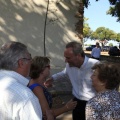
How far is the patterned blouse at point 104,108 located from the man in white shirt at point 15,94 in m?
0.72

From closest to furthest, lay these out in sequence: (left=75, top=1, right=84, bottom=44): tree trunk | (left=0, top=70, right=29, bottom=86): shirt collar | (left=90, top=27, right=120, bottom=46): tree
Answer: (left=0, top=70, right=29, bottom=86): shirt collar
(left=75, top=1, right=84, bottom=44): tree trunk
(left=90, top=27, right=120, bottom=46): tree

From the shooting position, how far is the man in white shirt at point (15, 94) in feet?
6.66

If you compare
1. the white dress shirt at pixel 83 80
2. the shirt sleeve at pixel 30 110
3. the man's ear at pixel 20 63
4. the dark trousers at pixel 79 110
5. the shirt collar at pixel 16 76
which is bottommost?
the dark trousers at pixel 79 110

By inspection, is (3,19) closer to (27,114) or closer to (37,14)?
(37,14)

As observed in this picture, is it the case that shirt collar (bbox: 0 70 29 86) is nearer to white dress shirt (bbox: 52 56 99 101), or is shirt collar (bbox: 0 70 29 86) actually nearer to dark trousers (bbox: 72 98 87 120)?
white dress shirt (bbox: 52 56 99 101)

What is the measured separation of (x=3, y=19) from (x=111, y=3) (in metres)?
9.27

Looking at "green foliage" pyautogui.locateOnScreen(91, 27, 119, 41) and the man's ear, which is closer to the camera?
the man's ear

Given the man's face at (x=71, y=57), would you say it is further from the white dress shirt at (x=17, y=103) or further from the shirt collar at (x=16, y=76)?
the white dress shirt at (x=17, y=103)

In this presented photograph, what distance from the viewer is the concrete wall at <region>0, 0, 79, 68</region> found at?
12.3 metres

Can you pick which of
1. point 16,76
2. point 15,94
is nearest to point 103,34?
point 16,76

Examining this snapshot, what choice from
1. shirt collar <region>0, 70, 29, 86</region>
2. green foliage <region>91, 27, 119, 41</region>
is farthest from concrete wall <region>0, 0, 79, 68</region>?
green foliage <region>91, 27, 119, 41</region>

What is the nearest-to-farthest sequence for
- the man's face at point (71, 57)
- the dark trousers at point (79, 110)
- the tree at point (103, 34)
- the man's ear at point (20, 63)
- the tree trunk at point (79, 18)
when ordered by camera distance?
the man's ear at point (20, 63) → the man's face at point (71, 57) → the dark trousers at point (79, 110) → the tree trunk at point (79, 18) → the tree at point (103, 34)

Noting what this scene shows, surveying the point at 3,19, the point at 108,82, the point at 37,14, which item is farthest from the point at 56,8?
the point at 108,82

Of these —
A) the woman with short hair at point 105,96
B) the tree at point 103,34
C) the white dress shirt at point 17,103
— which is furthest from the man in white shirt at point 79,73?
the tree at point 103,34
